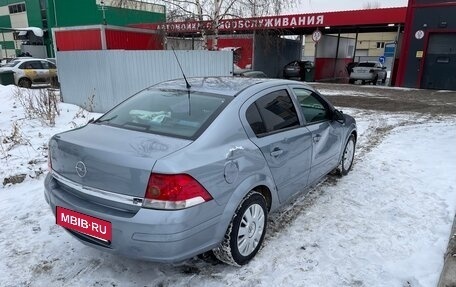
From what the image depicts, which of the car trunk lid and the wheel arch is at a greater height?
the car trunk lid

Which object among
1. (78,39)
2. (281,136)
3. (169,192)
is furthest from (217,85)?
(78,39)

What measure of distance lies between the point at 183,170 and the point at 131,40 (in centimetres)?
1771

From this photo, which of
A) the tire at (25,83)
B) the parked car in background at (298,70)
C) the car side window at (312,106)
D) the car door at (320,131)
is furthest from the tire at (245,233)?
the parked car in background at (298,70)

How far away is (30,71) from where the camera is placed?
1736 centimetres

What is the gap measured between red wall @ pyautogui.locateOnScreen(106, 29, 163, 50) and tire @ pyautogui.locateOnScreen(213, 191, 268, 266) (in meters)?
16.0

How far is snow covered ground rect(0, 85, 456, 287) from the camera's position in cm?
285

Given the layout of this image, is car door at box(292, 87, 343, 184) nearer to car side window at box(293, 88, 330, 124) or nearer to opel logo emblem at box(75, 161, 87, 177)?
car side window at box(293, 88, 330, 124)

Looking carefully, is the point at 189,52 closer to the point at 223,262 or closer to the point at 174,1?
the point at 174,1

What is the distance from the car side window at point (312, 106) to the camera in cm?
398

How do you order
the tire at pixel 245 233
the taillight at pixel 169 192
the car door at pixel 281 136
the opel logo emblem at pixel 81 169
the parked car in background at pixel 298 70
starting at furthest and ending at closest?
the parked car in background at pixel 298 70, the car door at pixel 281 136, the tire at pixel 245 233, the opel logo emblem at pixel 81 169, the taillight at pixel 169 192

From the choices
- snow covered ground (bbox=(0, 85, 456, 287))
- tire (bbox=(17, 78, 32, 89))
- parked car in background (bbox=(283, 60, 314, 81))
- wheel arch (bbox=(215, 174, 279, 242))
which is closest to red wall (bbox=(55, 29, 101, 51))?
tire (bbox=(17, 78, 32, 89))

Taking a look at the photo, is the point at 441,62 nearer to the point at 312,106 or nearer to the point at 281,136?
the point at 312,106

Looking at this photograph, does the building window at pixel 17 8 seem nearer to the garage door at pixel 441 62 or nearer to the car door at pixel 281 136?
the garage door at pixel 441 62

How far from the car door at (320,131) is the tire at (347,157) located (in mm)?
362
